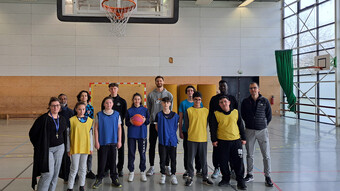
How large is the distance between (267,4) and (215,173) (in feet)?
49.5

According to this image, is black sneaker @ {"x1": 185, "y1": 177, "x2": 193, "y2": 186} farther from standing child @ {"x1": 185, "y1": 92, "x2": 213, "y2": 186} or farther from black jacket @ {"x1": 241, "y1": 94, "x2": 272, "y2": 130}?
black jacket @ {"x1": 241, "y1": 94, "x2": 272, "y2": 130}

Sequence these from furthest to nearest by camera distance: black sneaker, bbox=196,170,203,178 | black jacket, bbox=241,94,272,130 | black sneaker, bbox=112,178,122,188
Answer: black sneaker, bbox=196,170,203,178 → black jacket, bbox=241,94,272,130 → black sneaker, bbox=112,178,122,188

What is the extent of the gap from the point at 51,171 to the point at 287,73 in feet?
49.5

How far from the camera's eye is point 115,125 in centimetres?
471

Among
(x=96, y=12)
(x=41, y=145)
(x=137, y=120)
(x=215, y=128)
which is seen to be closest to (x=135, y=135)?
(x=137, y=120)

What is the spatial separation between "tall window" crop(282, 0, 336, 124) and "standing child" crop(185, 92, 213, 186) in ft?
36.3

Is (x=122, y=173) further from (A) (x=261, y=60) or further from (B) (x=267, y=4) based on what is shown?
(B) (x=267, y=4)

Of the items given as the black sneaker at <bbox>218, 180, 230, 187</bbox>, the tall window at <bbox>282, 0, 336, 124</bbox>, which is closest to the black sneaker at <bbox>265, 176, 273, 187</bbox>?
the black sneaker at <bbox>218, 180, 230, 187</bbox>

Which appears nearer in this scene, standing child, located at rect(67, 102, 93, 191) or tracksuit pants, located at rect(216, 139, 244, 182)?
standing child, located at rect(67, 102, 93, 191)

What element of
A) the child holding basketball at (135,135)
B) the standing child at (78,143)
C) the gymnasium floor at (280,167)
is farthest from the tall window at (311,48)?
the standing child at (78,143)

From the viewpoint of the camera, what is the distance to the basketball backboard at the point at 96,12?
28.7 ft

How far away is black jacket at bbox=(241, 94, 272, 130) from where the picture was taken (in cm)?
485

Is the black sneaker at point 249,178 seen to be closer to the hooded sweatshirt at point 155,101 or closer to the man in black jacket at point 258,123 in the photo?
the man in black jacket at point 258,123

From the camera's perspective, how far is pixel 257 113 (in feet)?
15.9
